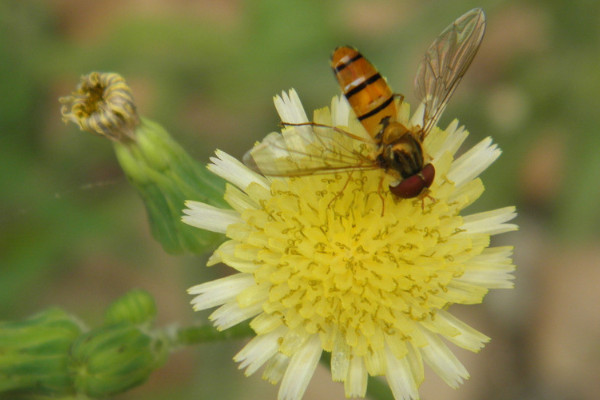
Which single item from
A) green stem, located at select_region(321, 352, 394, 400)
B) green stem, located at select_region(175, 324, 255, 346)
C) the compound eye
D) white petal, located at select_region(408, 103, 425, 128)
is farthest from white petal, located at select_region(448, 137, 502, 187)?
green stem, located at select_region(175, 324, 255, 346)

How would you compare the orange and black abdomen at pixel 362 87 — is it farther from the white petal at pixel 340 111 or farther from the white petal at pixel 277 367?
the white petal at pixel 277 367

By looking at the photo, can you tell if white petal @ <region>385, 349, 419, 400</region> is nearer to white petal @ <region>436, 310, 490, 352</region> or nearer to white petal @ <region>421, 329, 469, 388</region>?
white petal @ <region>421, 329, 469, 388</region>

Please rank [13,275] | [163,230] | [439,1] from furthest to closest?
1. [439,1]
2. [13,275]
3. [163,230]

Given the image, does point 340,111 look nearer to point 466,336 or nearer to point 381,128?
point 381,128

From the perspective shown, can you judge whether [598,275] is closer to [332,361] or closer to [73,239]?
[332,361]

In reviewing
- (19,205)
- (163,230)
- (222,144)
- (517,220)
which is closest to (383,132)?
(163,230)

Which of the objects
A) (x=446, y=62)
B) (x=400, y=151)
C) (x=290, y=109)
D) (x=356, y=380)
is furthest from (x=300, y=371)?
(x=446, y=62)
